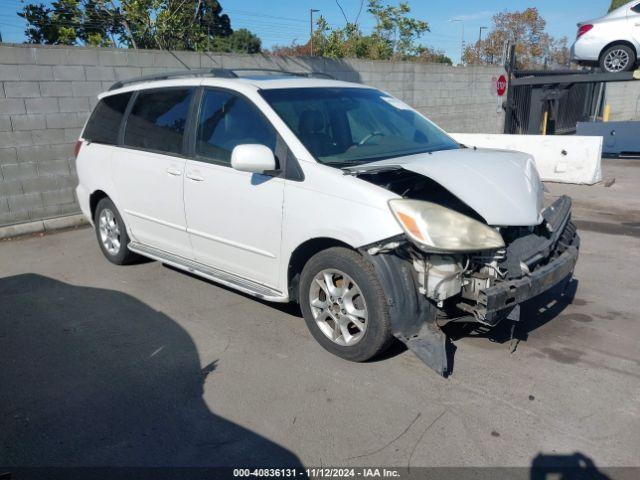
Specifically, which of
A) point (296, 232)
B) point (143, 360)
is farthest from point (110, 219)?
point (296, 232)

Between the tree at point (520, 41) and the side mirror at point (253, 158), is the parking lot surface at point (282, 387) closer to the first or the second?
the side mirror at point (253, 158)

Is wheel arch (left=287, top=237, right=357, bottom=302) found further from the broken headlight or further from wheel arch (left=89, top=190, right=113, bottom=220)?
wheel arch (left=89, top=190, right=113, bottom=220)

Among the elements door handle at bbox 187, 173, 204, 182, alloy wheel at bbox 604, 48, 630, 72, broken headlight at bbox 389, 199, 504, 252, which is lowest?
broken headlight at bbox 389, 199, 504, 252

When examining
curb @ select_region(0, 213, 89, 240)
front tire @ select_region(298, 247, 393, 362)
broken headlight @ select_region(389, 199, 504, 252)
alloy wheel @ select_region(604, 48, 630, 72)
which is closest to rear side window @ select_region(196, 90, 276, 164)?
front tire @ select_region(298, 247, 393, 362)

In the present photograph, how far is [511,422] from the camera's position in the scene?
316 centimetres

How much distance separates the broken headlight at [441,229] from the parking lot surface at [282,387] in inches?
36.6

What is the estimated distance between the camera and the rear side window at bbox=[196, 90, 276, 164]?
4207 mm

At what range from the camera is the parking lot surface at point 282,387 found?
2980mm

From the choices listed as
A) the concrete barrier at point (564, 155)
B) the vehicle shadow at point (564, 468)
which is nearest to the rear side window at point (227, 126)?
the vehicle shadow at point (564, 468)

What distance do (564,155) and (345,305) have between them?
8538 millimetres

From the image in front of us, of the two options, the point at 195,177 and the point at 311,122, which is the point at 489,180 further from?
the point at 195,177

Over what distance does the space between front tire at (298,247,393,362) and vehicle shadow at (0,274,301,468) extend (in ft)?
2.69

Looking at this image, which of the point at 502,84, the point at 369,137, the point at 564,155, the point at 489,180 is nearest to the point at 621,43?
the point at 502,84

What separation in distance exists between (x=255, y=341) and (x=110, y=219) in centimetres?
266
